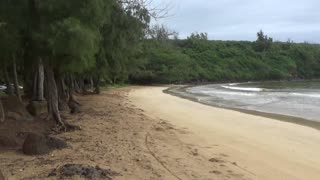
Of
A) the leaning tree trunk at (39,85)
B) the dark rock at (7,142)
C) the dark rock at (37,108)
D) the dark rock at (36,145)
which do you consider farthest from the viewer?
the leaning tree trunk at (39,85)

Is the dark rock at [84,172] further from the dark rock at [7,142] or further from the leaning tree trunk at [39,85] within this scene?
the leaning tree trunk at [39,85]

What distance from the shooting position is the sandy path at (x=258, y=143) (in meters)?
10.6

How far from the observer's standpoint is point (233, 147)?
1350cm

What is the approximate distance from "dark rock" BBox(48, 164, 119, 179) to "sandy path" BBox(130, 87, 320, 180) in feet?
8.91

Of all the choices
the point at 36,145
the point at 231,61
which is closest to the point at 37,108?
the point at 36,145

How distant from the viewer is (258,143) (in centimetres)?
1450

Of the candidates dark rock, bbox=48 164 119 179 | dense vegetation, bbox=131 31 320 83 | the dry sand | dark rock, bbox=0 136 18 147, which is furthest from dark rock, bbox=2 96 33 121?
dense vegetation, bbox=131 31 320 83

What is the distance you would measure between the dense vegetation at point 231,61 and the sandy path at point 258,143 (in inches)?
2090

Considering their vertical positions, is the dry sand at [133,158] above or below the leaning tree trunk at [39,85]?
below

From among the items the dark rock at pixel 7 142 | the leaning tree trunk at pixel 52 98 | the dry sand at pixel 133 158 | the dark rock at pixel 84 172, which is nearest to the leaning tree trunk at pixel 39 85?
the leaning tree trunk at pixel 52 98

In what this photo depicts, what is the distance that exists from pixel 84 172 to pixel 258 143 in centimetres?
689

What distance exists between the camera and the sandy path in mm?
10594

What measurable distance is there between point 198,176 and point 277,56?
100490 millimetres

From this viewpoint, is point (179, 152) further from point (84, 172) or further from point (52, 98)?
point (52, 98)
